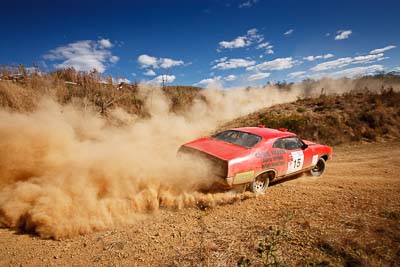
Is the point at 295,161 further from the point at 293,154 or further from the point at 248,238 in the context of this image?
the point at 248,238

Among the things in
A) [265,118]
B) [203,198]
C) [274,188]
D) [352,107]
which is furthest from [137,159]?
[352,107]

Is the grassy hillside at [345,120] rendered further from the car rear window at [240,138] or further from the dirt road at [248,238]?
the car rear window at [240,138]

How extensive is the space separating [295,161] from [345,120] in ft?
29.7

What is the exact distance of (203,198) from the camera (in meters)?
4.37

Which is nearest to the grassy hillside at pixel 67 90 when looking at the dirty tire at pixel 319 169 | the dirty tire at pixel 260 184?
the dirty tire at pixel 260 184

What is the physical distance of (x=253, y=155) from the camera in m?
4.60

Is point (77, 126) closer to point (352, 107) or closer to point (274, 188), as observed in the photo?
point (274, 188)

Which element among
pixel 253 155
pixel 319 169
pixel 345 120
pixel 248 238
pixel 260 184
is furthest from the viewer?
pixel 345 120

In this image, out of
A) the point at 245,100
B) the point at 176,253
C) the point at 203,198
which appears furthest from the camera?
the point at 245,100

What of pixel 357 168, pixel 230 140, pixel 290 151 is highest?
pixel 230 140

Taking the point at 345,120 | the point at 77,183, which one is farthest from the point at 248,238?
the point at 345,120

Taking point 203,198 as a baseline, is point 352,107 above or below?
above

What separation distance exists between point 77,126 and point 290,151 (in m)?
Result: 9.00

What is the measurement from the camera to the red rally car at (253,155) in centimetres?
429
